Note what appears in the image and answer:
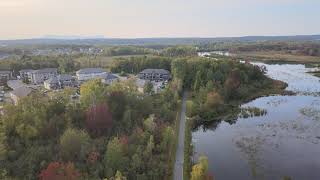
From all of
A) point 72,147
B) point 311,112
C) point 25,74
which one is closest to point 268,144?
point 311,112

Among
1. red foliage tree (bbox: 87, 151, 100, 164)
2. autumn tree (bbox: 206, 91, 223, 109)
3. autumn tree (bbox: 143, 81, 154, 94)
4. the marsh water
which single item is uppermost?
autumn tree (bbox: 143, 81, 154, 94)

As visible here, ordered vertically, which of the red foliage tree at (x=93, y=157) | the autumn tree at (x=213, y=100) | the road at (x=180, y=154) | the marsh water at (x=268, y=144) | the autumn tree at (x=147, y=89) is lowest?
the marsh water at (x=268, y=144)

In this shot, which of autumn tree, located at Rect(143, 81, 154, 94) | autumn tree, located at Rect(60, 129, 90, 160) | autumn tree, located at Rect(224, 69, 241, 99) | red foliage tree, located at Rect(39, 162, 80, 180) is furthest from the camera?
autumn tree, located at Rect(224, 69, 241, 99)

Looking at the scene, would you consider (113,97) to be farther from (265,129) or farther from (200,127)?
(265,129)

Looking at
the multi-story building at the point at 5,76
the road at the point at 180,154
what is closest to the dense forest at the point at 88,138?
the road at the point at 180,154

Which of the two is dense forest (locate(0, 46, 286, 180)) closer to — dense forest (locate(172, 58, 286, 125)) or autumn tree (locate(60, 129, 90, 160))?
autumn tree (locate(60, 129, 90, 160))

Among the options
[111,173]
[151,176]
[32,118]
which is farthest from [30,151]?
[151,176]

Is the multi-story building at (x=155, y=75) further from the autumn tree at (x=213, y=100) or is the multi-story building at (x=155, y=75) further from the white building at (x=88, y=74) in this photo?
the autumn tree at (x=213, y=100)

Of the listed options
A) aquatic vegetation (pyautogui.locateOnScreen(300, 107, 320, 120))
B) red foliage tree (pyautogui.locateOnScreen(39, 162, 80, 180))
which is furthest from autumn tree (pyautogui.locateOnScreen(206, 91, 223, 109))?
red foliage tree (pyautogui.locateOnScreen(39, 162, 80, 180))
